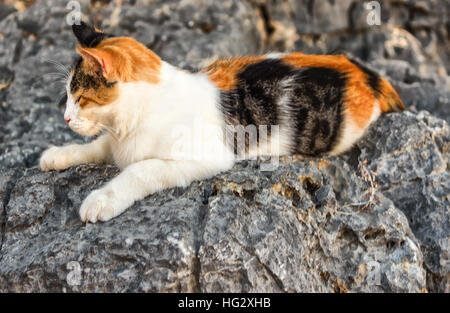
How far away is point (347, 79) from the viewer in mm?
2621

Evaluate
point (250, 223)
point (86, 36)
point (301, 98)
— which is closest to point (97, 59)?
point (86, 36)

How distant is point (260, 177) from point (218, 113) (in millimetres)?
401

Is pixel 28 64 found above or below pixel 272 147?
above

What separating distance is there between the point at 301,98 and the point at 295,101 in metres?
0.04

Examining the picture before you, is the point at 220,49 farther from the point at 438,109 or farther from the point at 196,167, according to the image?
the point at 196,167

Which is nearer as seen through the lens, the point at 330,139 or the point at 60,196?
the point at 60,196

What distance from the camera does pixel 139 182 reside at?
208cm

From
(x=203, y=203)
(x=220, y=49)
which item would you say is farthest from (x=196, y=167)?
(x=220, y=49)

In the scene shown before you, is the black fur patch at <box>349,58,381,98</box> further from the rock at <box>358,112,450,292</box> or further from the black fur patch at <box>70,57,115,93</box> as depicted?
the black fur patch at <box>70,57,115,93</box>

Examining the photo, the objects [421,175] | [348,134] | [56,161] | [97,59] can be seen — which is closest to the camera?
[97,59]

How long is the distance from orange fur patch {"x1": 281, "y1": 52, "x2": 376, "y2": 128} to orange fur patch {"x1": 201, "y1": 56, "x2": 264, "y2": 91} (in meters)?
0.20


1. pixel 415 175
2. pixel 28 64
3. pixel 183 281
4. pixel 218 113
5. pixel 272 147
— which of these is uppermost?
pixel 28 64

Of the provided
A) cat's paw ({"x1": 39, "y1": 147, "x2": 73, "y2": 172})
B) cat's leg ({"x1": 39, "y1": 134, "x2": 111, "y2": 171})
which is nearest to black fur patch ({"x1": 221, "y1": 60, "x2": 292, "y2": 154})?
cat's leg ({"x1": 39, "y1": 134, "x2": 111, "y2": 171})

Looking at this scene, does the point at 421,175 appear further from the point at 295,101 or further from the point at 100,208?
the point at 100,208
